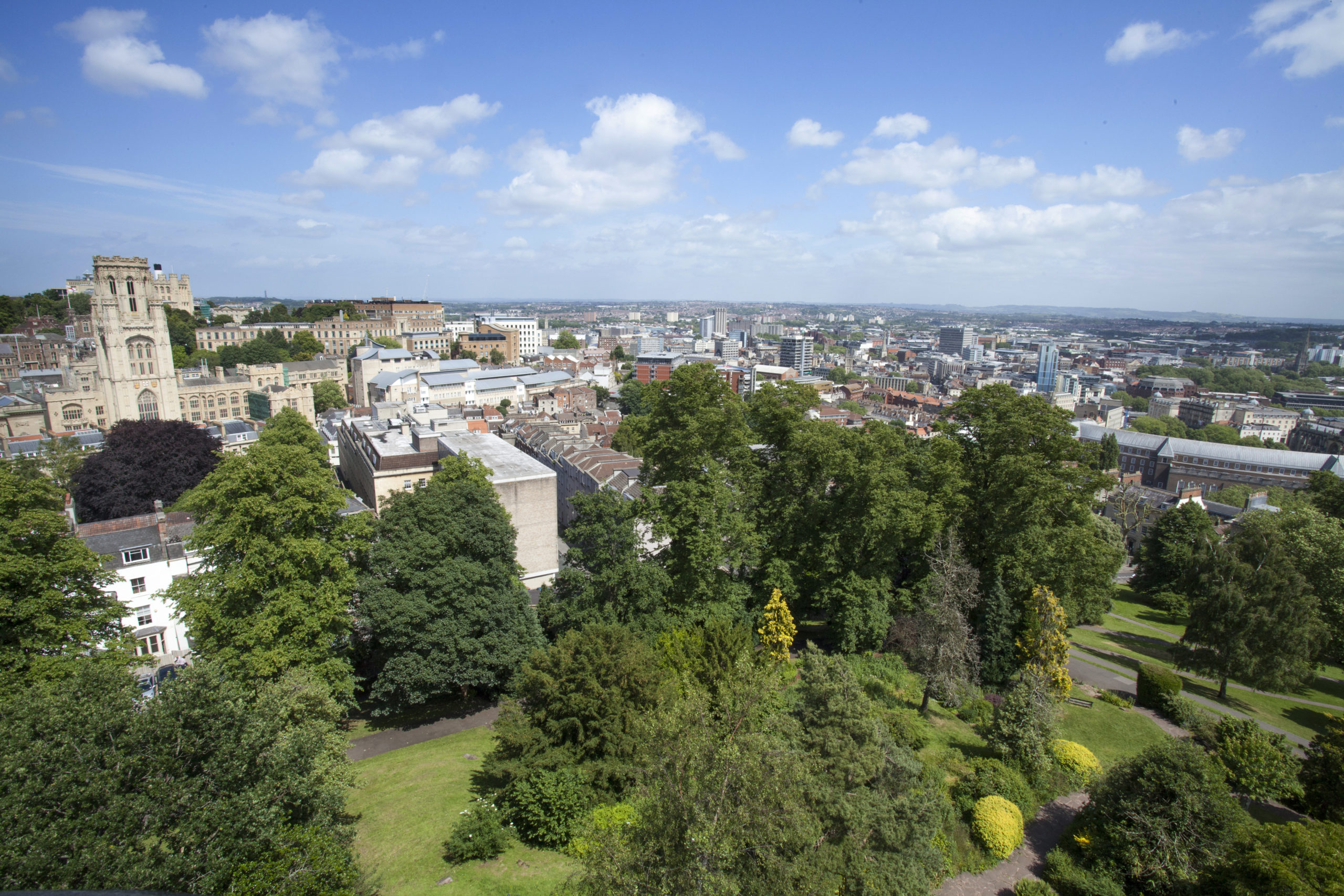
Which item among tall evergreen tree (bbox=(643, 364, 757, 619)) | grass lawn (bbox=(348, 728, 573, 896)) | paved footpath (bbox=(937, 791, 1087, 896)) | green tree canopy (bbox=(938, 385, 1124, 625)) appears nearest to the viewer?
grass lawn (bbox=(348, 728, 573, 896))

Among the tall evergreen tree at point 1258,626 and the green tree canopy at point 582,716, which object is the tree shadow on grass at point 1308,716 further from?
the green tree canopy at point 582,716

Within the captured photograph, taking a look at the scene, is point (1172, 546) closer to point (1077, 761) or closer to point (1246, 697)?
point (1246, 697)

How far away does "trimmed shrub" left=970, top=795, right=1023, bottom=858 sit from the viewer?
17000 mm

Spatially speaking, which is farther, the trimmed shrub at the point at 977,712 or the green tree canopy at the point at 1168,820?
the trimmed shrub at the point at 977,712

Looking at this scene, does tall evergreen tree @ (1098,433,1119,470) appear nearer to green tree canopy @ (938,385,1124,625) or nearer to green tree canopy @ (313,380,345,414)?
green tree canopy @ (938,385,1124,625)

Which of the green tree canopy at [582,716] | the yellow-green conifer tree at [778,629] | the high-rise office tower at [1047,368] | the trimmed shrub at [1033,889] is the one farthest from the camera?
the high-rise office tower at [1047,368]

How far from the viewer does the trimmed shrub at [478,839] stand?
49.6 ft

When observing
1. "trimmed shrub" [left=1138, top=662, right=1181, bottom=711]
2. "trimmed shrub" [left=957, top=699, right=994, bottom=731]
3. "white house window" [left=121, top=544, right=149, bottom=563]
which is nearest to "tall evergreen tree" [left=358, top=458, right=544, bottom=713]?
"white house window" [left=121, top=544, right=149, bottom=563]

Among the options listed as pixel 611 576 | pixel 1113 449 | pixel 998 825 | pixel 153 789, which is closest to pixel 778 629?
pixel 611 576

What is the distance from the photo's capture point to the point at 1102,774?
1838cm

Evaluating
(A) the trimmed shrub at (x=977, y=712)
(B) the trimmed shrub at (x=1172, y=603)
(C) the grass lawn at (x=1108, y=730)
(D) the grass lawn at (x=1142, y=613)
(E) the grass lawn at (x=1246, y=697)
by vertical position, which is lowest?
(D) the grass lawn at (x=1142, y=613)

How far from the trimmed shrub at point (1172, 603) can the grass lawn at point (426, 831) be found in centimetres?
3826

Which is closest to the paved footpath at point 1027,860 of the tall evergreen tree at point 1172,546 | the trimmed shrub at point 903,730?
the trimmed shrub at point 903,730

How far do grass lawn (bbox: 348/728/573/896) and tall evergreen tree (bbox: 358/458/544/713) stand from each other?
2363mm
